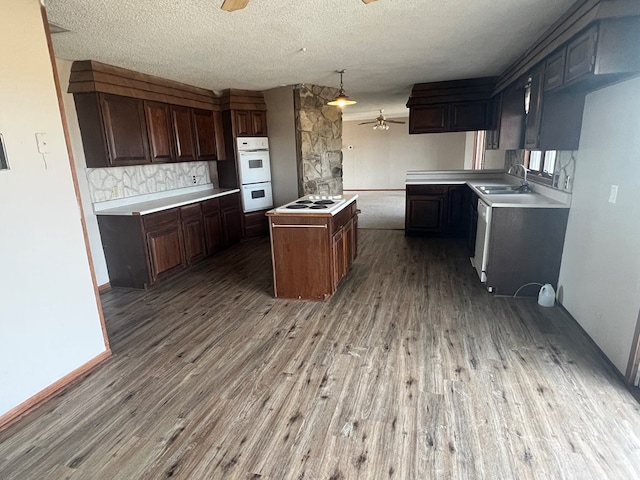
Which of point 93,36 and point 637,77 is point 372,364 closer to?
point 637,77

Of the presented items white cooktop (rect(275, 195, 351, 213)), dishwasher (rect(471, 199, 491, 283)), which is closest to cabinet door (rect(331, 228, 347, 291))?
white cooktop (rect(275, 195, 351, 213))

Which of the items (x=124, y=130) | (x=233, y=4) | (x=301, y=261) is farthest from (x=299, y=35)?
(x=124, y=130)

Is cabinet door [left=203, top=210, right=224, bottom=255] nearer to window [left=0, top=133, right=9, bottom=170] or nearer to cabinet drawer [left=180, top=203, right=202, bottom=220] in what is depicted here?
cabinet drawer [left=180, top=203, right=202, bottom=220]

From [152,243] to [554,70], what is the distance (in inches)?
159

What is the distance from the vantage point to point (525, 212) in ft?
10.8

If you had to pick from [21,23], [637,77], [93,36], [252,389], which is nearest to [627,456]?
[252,389]

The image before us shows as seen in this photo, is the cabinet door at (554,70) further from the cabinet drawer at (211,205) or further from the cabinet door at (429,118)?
the cabinet drawer at (211,205)

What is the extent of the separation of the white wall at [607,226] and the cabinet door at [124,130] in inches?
172

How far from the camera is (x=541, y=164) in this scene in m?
4.12

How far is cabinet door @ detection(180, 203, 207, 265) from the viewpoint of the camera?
4539mm

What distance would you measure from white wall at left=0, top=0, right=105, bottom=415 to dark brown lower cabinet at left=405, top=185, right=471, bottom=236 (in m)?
4.60

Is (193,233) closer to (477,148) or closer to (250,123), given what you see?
(250,123)

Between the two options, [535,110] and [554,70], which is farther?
[535,110]

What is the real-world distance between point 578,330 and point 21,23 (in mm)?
4264
